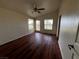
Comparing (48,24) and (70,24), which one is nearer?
(70,24)

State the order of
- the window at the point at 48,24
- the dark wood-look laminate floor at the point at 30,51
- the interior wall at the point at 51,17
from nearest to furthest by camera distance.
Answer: the dark wood-look laminate floor at the point at 30,51 < the interior wall at the point at 51,17 < the window at the point at 48,24

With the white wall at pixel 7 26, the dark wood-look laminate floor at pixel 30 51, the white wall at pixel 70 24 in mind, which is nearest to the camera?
the white wall at pixel 70 24

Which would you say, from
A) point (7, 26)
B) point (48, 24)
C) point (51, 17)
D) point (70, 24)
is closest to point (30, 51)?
point (70, 24)

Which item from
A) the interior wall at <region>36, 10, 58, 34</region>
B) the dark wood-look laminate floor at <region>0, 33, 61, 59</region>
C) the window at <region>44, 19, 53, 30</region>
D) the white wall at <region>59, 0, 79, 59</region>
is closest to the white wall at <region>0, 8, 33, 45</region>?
the dark wood-look laminate floor at <region>0, 33, 61, 59</region>

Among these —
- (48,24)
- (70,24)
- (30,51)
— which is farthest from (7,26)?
(48,24)

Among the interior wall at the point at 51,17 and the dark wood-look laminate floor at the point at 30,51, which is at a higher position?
the interior wall at the point at 51,17

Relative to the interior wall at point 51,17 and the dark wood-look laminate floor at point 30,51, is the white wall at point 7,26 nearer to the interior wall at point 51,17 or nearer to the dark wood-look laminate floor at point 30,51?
the dark wood-look laminate floor at point 30,51

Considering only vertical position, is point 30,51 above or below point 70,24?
below

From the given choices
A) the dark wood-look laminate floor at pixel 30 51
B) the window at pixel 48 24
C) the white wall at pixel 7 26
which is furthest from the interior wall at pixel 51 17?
the white wall at pixel 7 26

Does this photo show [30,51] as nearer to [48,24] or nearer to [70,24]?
[70,24]

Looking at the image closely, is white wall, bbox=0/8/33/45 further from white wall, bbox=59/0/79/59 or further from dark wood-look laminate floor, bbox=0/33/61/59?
white wall, bbox=59/0/79/59

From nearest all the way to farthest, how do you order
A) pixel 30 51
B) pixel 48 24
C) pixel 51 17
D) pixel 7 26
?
pixel 30 51
pixel 7 26
pixel 51 17
pixel 48 24

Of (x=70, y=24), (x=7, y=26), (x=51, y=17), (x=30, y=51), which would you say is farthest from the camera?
(x=51, y=17)

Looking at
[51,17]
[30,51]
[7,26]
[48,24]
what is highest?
[51,17]
